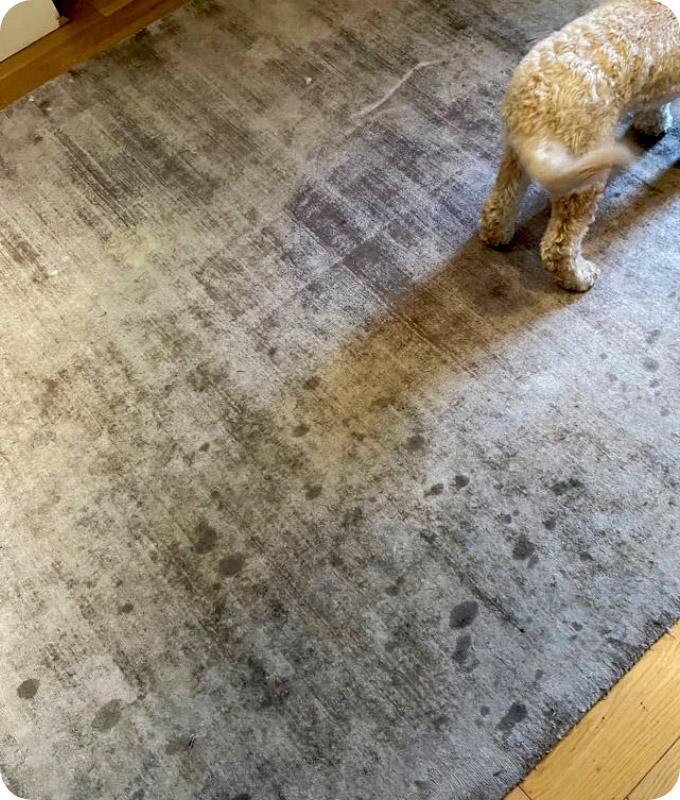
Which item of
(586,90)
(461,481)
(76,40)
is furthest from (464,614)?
(76,40)

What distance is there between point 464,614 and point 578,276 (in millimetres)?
667

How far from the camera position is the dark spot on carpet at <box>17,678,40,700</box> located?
4.00 ft

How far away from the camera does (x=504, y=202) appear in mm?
1427

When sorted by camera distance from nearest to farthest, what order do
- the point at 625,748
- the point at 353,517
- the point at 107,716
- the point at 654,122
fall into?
1. the point at 625,748
2. the point at 107,716
3. the point at 353,517
4. the point at 654,122

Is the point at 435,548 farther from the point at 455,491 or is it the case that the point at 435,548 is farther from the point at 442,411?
the point at 442,411

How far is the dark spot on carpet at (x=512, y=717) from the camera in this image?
43.8 inches

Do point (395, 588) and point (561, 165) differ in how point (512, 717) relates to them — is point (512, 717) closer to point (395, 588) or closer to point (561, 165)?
point (395, 588)

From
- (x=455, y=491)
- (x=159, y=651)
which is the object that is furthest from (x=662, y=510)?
(x=159, y=651)

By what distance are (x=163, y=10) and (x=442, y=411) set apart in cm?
139

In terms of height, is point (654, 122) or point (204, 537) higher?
point (654, 122)

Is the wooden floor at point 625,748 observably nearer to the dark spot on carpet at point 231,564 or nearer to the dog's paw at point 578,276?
the dark spot on carpet at point 231,564

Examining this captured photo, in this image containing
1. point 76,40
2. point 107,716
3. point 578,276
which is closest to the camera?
point 107,716

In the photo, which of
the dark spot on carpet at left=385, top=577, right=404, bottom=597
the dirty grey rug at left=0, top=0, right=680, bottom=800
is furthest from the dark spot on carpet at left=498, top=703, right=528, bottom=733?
the dark spot on carpet at left=385, top=577, right=404, bottom=597

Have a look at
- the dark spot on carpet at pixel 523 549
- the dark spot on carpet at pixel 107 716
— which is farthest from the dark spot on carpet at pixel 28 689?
the dark spot on carpet at pixel 523 549
